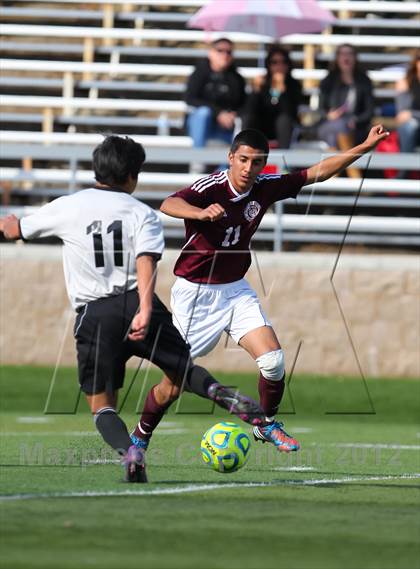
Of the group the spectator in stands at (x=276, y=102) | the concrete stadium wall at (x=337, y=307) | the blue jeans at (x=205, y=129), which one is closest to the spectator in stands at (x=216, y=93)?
the blue jeans at (x=205, y=129)

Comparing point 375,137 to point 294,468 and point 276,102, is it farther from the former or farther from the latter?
point 276,102

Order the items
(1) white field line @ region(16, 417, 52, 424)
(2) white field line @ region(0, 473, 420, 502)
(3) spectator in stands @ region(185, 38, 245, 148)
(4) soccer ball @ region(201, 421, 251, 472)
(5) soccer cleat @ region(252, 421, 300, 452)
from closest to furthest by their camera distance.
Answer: (2) white field line @ region(0, 473, 420, 502)
(4) soccer ball @ region(201, 421, 251, 472)
(5) soccer cleat @ region(252, 421, 300, 452)
(1) white field line @ region(16, 417, 52, 424)
(3) spectator in stands @ region(185, 38, 245, 148)

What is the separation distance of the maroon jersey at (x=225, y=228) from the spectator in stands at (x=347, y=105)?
7782 mm

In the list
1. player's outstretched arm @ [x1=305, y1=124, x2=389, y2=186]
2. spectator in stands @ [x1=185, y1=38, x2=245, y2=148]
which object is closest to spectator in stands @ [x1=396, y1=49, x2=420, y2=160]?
spectator in stands @ [x1=185, y1=38, x2=245, y2=148]

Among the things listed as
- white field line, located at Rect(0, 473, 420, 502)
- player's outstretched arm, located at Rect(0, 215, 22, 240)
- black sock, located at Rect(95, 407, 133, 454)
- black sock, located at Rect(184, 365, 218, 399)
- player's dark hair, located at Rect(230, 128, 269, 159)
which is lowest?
Answer: white field line, located at Rect(0, 473, 420, 502)

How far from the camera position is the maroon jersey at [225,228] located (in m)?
8.98

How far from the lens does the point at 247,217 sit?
29.7 ft

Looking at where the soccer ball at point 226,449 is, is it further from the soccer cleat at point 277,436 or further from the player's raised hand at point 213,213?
the player's raised hand at point 213,213

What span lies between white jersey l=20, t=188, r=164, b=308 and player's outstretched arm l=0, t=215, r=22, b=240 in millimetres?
36

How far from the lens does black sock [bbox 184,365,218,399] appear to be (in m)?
8.08

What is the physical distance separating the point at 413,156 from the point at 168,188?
3.45m

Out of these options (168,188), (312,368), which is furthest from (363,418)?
(168,188)

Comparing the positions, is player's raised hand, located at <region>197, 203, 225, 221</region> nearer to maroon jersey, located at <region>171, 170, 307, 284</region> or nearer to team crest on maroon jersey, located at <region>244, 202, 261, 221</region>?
maroon jersey, located at <region>171, 170, 307, 284</region>

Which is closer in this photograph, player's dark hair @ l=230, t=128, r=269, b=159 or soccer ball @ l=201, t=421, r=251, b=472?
soccer ball @ l=201, t=421, r=251, b=472
